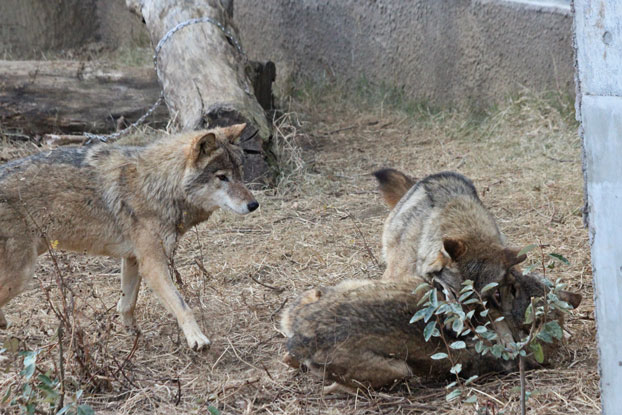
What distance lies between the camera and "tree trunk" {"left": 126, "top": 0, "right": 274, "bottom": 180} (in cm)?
776

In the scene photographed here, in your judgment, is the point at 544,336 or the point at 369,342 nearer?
the point at 544,336

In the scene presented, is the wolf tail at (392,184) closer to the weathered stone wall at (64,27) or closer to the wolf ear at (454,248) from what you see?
the wolf ear at (454,248)

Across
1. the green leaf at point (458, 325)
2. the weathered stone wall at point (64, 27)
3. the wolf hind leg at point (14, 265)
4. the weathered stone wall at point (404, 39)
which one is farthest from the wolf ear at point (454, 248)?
the weathered stone wall at point (64, 27)

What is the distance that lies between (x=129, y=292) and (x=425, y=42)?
20.0 feet

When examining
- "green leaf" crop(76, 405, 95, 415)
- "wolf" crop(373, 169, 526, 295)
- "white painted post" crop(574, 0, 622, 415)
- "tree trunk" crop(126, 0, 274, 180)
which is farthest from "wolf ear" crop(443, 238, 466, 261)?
"tree trunk" crop(126, 0, 274, 180)

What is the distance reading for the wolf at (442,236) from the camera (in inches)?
178

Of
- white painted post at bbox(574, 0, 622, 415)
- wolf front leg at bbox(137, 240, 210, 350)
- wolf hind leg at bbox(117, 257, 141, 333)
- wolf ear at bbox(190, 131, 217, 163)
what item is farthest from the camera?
wolf hind leg at bbox(117, 257, 141, 333)

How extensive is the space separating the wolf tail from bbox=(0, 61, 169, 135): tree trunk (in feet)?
12.6

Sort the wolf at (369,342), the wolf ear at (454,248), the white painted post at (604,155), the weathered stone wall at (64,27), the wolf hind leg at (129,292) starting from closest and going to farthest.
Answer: the white painted post at (604,155) → the wolf at (369,342) → the wolf ear at (454,248) → the wolf hind leg at (129,292) → the weathered stone wall at (64,27)

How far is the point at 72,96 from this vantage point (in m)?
9.16

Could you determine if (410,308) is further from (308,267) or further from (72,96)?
(72,96)

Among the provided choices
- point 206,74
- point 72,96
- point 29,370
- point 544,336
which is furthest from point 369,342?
point 72,96

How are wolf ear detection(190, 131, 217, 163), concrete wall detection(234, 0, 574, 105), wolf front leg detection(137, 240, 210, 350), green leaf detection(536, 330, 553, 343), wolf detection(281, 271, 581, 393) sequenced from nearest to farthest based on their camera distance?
green leaf detection(536, 330, 553, 343)
wolf detection(281, 271, 581, 393)
wolf front leg detection(137, 240, 210, 350)
wolf ear detection(190, 131, 217, 163)
concrete wall detection(234, 0, 574, 105)

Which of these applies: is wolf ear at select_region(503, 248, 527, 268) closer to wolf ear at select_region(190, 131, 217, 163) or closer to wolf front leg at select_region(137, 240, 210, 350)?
wolf front leg at select_region(137, 240, 210, 350)
